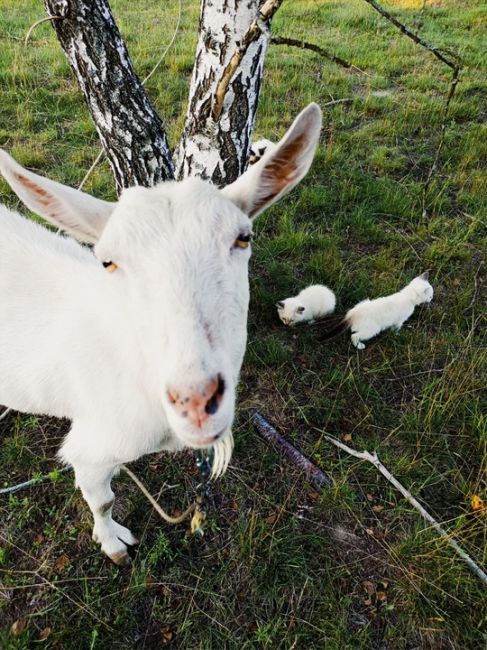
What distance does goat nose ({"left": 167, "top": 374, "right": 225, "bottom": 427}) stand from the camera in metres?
1.40

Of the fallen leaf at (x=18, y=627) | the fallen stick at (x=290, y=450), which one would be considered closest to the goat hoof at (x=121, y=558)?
the fallen leaf at (x=18, y=627)

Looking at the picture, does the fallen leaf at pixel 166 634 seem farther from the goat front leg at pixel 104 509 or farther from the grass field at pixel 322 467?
the goat front leg at pixel 104 509

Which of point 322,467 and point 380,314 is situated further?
point 380,314

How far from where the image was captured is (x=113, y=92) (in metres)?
3.17

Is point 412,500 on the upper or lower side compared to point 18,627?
upper

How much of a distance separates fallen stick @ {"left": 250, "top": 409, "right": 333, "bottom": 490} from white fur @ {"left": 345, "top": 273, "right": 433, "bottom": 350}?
1062mm

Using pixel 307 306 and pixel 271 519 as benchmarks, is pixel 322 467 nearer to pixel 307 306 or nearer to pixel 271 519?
pixel 271 519

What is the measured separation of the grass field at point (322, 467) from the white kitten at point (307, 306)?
0.18m

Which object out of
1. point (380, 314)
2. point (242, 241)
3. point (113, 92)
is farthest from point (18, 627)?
point (113, 92)

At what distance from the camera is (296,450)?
10.5 feet

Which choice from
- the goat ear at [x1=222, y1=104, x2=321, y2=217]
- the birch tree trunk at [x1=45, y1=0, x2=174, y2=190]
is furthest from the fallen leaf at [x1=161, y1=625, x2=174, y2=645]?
the birch tree trunk at [x1=45, y1=0, x2=174, y2=190]

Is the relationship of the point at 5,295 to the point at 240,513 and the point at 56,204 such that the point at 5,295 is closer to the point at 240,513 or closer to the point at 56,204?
the point at 56,204

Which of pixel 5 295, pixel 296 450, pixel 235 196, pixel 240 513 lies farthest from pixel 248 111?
pixel 240 513

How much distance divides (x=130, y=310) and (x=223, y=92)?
1.77 meters
